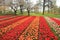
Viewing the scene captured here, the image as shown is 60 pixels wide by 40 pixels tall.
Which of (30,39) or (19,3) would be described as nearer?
(30,39)

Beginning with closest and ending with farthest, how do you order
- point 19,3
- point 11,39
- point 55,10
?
point 11,39 → point 19,3 → point 55,10

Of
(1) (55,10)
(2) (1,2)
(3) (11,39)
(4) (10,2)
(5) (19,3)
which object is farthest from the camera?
(1) (55,10)

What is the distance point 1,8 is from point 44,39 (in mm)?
68406

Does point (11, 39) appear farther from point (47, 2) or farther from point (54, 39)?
point (47, 2)

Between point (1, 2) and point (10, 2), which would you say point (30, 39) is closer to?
point (10, 2)

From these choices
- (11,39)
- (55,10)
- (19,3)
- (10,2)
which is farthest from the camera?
(55,10)

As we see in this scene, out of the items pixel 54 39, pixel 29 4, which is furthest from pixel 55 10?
pixel 54 39

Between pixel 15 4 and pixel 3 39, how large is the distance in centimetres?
6183

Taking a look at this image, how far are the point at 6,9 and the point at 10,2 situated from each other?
1251 cm

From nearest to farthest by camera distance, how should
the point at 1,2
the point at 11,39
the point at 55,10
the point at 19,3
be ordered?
the point at 11,39
the point at 19,3
the point at 1,2
the point at 55,10

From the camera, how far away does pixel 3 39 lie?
1006 cm

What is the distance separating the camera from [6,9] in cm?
8219

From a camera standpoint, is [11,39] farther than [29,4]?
No

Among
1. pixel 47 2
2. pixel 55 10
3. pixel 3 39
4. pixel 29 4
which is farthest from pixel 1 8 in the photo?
pixel 3 39
